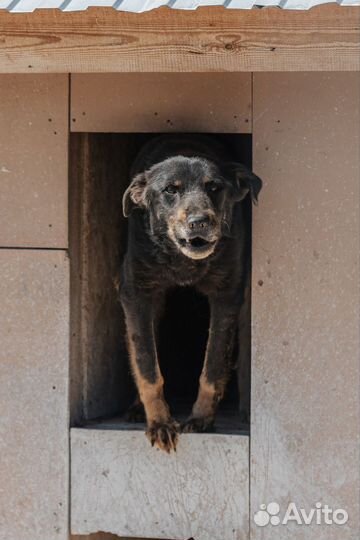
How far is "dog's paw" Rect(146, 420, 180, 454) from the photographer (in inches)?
222

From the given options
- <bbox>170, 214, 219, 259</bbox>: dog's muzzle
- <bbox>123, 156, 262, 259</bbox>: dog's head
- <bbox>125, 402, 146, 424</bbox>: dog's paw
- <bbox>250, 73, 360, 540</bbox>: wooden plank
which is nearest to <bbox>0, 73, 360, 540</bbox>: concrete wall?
<bbox>250, 73, 360, 540</bbox>: wooden plank

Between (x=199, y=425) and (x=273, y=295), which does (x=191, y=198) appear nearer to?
(x=273, y=295)

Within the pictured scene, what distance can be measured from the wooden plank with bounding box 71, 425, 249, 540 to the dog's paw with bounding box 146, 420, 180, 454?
5 centimetres

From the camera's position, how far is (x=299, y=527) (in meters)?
5.53

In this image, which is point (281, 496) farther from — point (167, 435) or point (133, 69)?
point (133, 69)

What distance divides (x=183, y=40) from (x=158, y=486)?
2.23 metres

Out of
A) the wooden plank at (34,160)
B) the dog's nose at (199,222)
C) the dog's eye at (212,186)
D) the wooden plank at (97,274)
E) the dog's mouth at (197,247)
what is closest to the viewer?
the dog's nose at (199,222)

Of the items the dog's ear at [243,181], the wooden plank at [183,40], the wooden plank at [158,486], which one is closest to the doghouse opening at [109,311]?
the wooden plank at [158,486]

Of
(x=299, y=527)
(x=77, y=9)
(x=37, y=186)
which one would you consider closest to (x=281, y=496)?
(x=299, y=527)

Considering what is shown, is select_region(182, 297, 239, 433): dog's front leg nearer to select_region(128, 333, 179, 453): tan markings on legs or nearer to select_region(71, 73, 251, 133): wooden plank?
select_region(128, 333, 179, 453): tan markings on legs

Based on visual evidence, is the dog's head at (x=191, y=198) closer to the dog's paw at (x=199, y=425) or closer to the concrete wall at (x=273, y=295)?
the concrete wall at (x=273, y=295)

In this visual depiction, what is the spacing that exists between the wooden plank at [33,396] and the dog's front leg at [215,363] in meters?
0.69

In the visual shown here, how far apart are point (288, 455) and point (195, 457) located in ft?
1.53

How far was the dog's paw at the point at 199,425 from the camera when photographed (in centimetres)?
572
